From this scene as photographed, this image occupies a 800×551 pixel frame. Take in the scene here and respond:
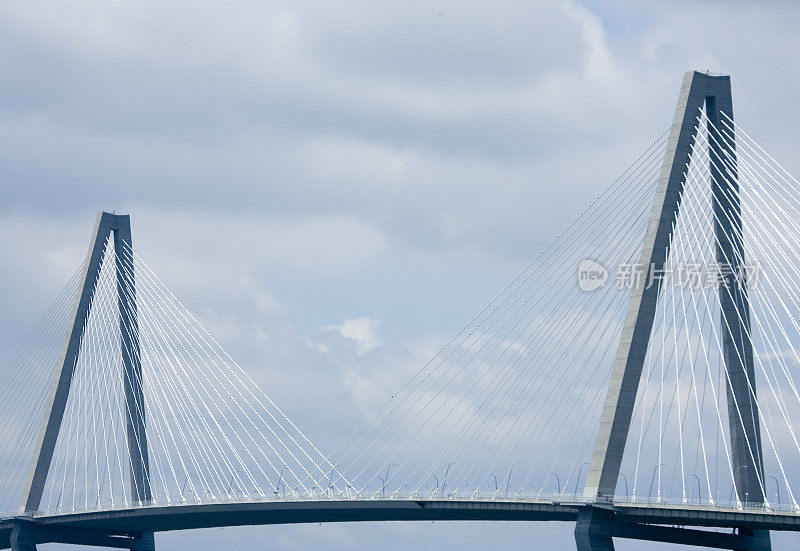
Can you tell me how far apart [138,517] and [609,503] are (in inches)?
1459

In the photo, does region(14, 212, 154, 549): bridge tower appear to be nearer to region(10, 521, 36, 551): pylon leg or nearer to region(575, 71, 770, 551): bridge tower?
region(10, 521, 36, 551): pylon leg

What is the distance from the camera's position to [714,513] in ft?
206

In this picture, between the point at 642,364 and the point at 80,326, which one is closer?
the point at 642,364

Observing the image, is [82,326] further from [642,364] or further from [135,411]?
[642,364]

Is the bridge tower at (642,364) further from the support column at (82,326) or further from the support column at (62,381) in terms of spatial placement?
the support column at (62,381)

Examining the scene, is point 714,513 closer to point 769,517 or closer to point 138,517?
point 769,517

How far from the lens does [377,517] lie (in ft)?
276

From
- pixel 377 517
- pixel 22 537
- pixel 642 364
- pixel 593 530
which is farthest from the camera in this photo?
pixel 22 537

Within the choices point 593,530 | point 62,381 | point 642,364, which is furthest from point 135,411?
point 642,364

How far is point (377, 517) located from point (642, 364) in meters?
22.7

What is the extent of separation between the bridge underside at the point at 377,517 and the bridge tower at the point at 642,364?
789 mm

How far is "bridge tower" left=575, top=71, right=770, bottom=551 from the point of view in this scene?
218 feet

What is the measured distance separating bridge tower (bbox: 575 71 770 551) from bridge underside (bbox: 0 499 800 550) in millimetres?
789

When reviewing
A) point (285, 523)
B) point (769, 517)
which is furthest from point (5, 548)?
point (769, 517)
